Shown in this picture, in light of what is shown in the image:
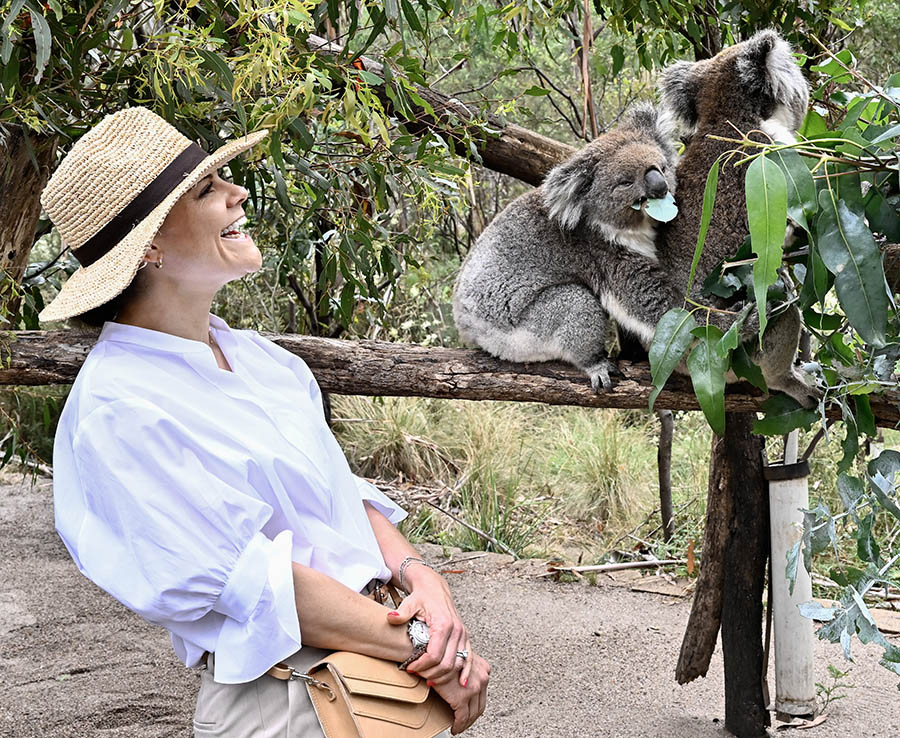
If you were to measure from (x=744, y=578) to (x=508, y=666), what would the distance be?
1065 mm

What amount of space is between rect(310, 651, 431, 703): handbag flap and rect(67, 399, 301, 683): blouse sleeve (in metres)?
0.08

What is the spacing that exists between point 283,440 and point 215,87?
1092 millimetres

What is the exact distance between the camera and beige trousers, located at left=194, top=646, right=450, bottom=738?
1411mm

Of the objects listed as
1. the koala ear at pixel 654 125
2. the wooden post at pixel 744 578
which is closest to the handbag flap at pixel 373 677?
the wooden post at pixel 744 578

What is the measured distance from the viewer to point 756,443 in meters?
2.95

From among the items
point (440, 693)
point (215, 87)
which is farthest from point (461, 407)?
point (440, 693)

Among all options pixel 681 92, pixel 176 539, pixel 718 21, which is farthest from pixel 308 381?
pixel 718 21

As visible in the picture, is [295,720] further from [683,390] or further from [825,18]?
[825,18]

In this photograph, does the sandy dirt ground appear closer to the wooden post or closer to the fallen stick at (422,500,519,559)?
the wooden post

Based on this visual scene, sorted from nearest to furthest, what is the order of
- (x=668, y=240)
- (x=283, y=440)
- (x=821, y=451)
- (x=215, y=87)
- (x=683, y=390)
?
1. (x=283, y=440)
2. (x=215, y=87)
3. (x=683, y=390)
4. (x=668, y=240)
5. (x=821, y=451)

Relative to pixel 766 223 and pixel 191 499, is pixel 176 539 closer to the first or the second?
pixel 191 499

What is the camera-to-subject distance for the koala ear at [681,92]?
2736mm

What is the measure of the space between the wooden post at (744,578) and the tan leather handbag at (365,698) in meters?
1.76

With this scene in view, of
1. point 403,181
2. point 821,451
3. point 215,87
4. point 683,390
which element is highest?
point 215,87
